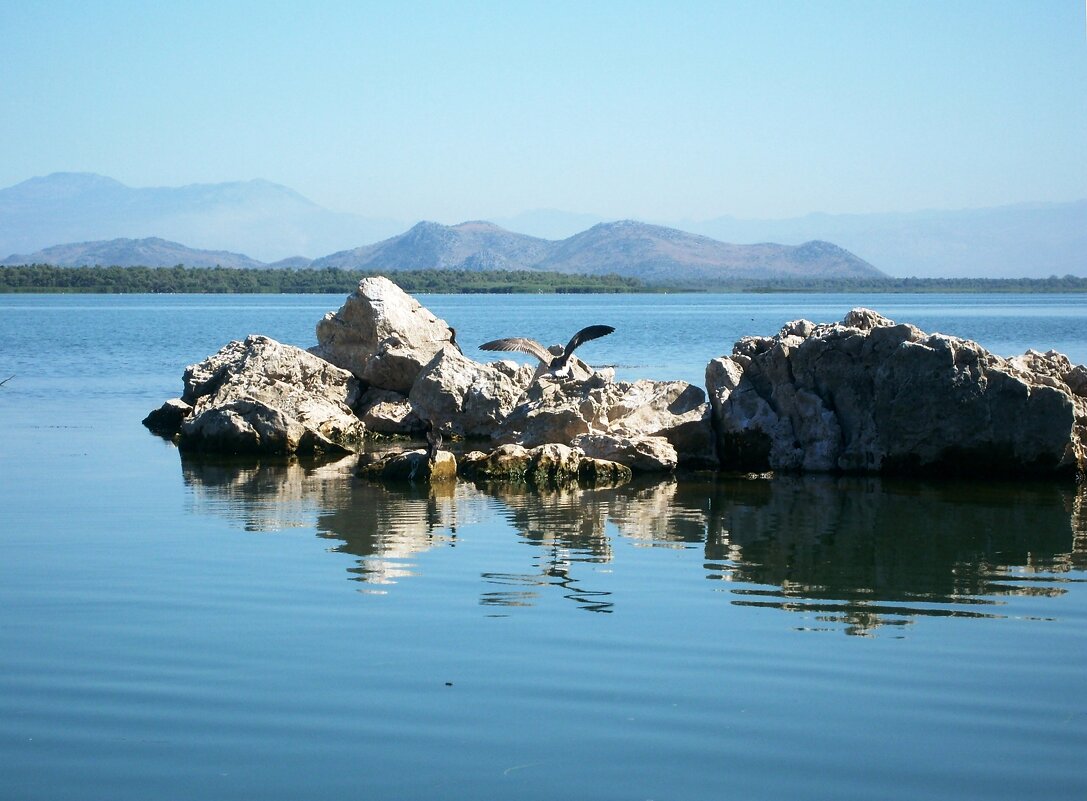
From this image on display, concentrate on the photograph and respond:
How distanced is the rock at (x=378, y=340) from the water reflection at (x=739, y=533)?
499 cm

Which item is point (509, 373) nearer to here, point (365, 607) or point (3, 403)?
point (3, 403)

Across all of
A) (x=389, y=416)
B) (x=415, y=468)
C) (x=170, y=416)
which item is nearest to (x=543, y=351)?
(x=389, y=416)

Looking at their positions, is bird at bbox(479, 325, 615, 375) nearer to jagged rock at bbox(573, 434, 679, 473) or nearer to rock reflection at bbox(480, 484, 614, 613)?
jagged rock at bbox(573, 434, 679, 473)

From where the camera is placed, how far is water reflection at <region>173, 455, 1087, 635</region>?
888cm

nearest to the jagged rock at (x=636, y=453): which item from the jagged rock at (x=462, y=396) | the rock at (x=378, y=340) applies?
the jagged rock at (x=462, y=396)

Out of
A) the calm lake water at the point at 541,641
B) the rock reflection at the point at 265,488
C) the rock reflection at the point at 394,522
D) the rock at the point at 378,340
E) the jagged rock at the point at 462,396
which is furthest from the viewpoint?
the rock at the point at 378,340

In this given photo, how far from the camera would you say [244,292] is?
149625mm

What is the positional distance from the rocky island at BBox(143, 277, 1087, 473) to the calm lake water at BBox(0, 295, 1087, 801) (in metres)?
0.70

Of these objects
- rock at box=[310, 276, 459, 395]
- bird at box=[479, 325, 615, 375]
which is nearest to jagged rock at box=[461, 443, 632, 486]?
bird at box=[479, 325, 615, 375]

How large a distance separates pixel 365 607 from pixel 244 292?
145680mm

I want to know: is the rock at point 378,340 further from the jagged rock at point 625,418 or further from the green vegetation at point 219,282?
the green vegetation at point 219,282

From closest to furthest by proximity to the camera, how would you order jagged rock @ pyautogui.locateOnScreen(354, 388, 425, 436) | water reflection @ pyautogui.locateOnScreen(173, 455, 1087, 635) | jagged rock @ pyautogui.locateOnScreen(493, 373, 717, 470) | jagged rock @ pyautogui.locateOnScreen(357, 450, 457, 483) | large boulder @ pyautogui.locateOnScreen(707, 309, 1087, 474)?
water reflection @ pyautogui.locateOnScreen(173, 455, 1087, 635)
large boulder @ pyautogui.locateOnScreen(707, 309, 1087, 474)
jagged rock @ pyautogui.locateOnScreen(357, 450, 457, 483)
jagged rock @ pyautogui.locateOnScreen(493, 373, 717, 470)
jagged rock @ pyautogui.locateOnScreen(354, 388, 425, 436)

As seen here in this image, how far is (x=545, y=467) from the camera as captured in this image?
574 inches

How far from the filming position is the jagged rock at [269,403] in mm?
17188
